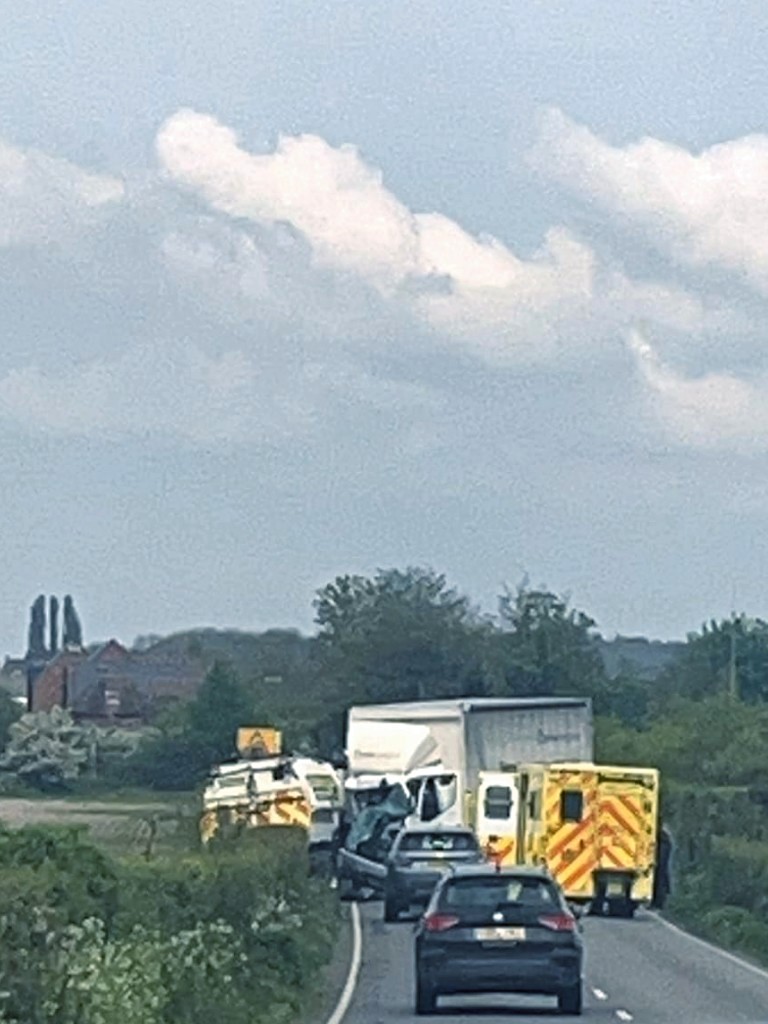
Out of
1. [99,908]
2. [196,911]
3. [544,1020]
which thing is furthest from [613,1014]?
[99,908]

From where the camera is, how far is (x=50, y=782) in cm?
7688

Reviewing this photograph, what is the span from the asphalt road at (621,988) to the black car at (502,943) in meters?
0.31

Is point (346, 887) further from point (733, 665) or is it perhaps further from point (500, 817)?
point (733, 665)

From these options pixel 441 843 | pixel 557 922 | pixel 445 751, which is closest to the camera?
pixel 557 922

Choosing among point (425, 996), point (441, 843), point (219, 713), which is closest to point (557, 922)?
point (425, 996)

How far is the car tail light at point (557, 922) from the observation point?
103 ft

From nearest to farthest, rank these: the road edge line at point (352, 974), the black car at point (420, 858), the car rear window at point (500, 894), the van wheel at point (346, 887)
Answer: the car rear window at point (500, 894)
the road edge line at point (352, 974)
the black car at point (420, 858)
the van wheel at point (346, 887)

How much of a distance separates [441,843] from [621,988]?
15816 mm

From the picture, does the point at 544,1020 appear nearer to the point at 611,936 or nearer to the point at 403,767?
the point at 611,936

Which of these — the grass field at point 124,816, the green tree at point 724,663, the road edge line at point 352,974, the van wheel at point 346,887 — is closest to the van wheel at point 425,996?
the road edge line at point 352,974

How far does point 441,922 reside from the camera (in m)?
31.6

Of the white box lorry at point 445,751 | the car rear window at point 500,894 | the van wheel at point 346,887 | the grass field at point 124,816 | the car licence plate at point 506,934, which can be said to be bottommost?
the van wheel at point 346,887

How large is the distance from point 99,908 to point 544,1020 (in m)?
7.33

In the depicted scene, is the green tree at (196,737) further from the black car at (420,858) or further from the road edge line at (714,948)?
the black car at (420,858)
